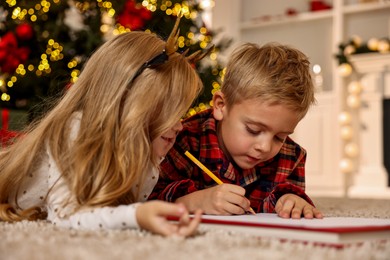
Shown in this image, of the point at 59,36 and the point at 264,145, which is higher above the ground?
the point at 59,36

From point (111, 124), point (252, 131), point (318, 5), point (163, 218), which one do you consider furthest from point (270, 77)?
point (318, 5)

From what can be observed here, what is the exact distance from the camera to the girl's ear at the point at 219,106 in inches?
46.0

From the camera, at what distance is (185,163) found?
1182 millimetres

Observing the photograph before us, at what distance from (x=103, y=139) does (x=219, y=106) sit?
310 millimetres

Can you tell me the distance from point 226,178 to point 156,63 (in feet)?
1.00

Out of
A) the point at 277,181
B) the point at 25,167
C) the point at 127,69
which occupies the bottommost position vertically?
the point at 277,181

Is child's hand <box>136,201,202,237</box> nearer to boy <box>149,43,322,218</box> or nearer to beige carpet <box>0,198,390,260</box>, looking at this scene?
beige carpet <box>0,198,390,260</box>

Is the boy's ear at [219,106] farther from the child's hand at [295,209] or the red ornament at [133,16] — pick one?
the red ornament at [133,16]

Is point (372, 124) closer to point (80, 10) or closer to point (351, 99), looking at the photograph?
point (351, 99)

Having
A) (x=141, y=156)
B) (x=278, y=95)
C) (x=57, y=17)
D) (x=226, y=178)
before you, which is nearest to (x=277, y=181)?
(x=226, y=178)

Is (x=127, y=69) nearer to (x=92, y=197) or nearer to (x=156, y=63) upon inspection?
(x=156, y=63)

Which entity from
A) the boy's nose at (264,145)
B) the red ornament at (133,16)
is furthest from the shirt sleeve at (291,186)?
the red ornament at (133,16)

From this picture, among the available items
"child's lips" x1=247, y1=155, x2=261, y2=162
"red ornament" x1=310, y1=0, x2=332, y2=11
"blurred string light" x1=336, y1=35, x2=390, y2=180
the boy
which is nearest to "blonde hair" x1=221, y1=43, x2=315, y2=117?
the boy

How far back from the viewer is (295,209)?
0.99 metres
